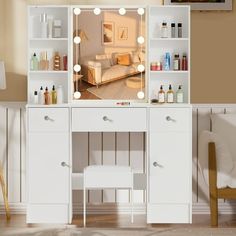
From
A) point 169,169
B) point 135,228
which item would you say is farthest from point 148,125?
point 135,228

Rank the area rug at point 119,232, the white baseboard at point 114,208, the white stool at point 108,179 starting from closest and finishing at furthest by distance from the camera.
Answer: the area rug at point 119,232 → the white stool at point 108,179 → the white baseboard at point 114,208

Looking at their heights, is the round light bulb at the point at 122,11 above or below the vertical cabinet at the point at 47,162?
above

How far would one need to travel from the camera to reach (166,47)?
5.09m

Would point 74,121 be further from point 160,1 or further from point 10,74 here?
point 160,1

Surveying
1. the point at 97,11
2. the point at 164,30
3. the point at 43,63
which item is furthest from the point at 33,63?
the point at 164,30

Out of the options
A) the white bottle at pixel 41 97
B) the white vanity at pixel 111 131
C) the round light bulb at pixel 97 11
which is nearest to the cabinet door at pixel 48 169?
the white vanity at pixel 111 131

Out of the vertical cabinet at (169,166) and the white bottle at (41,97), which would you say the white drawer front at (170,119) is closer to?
the vertical cabinet at (169,166)

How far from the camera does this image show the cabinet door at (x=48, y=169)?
4.74 m

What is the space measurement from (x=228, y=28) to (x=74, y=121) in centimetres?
145

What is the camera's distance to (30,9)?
4977 millimetres

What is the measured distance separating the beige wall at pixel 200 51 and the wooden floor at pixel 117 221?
916 millimetres

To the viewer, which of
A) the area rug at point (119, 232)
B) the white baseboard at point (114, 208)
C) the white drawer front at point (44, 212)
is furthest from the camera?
the white baseboard at point (114, 208)

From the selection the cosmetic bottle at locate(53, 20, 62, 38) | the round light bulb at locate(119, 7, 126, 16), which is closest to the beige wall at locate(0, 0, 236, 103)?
the round light bulb at locate(119, 7, 126, 16)

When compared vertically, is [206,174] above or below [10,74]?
below
